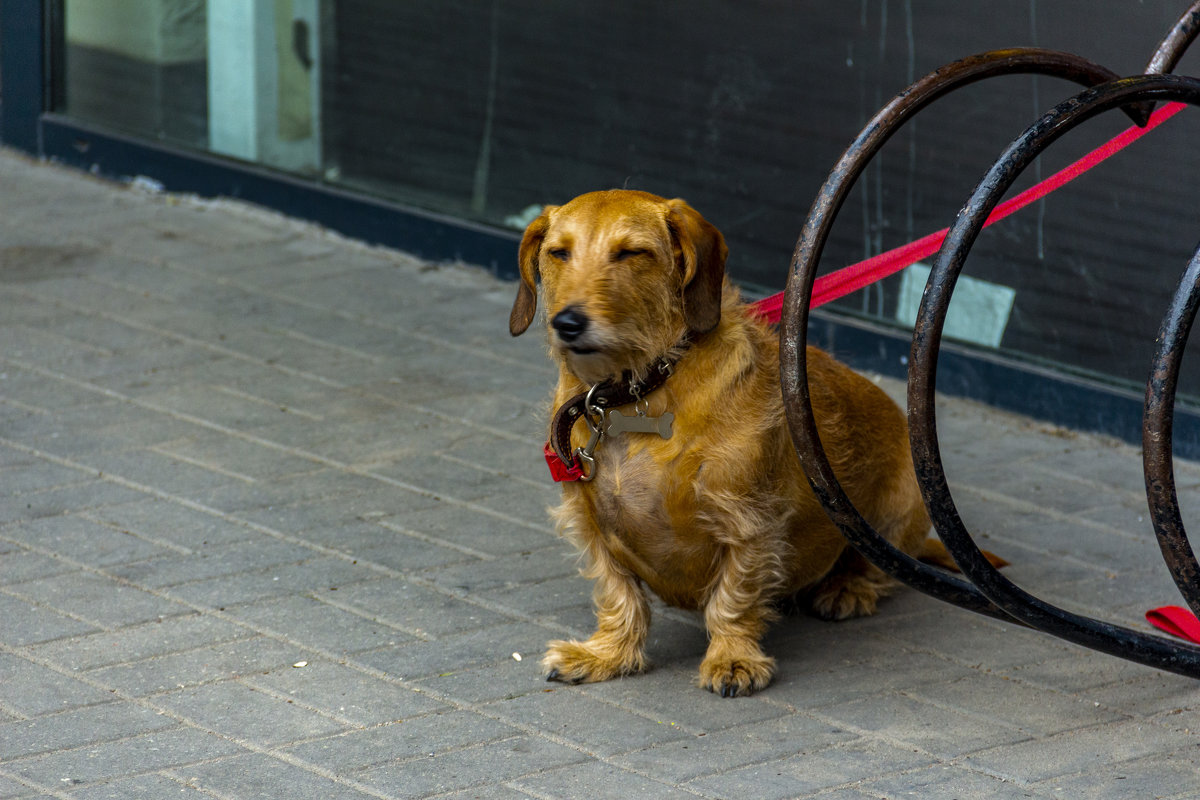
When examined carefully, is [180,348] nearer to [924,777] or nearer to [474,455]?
[474,455]

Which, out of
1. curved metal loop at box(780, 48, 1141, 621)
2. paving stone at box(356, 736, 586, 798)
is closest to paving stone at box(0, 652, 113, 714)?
paving stone at box(356, 736, 586, 798)

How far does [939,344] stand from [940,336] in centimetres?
19

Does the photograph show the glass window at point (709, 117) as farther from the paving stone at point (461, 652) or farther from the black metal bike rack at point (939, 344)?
the paving stone at point (461, 652)

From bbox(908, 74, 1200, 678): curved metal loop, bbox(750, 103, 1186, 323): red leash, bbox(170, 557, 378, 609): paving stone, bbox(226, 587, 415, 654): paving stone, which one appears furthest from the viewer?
bbox(170, 557, 378, 609): paving stone

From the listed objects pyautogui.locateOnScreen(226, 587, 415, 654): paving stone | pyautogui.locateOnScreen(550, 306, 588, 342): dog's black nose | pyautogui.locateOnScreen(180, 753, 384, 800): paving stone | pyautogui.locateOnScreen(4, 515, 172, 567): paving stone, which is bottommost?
pyautogui.locateOnScreen(180, 753, 384, 800): paving stone

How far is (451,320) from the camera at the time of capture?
6910 mm

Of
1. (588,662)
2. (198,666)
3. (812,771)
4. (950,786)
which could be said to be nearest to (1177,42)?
(950,786)

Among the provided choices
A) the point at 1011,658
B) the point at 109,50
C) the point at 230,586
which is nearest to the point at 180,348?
the point at 230,586

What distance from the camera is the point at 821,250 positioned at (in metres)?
3.29

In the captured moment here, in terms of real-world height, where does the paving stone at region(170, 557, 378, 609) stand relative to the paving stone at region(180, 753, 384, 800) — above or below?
above

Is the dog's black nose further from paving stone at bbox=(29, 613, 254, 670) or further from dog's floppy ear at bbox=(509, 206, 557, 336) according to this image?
paving stone at bbox=(29, 613, 254, 670)

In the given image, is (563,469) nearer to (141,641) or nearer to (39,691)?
(141,641)

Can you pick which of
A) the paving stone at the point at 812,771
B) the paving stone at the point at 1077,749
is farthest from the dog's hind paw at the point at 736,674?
the paving stone at the point at 1077,749

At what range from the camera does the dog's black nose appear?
11.3ft
